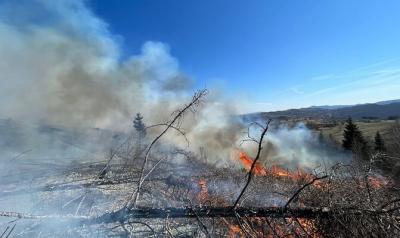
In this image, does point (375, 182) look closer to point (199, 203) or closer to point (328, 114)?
point (199, 203)

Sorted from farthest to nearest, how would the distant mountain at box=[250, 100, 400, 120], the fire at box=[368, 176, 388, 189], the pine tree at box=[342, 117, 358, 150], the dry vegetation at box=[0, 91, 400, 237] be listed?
the pine tree at box=[342, 117, 358, 150]
the distant mountain at box=[250, 100, 400, 120]
the fire at box=[368, 176, 388, 189]
the dry vegetation at box=[0, 91, 400, 237]

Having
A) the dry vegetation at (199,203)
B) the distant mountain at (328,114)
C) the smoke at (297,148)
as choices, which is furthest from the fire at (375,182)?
the smoke at (297,148)

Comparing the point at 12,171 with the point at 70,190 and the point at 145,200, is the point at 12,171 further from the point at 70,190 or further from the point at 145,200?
the point at 145,200

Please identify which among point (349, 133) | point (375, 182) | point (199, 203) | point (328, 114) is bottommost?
point (349, 133)

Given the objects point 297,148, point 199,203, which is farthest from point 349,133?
point 199,203

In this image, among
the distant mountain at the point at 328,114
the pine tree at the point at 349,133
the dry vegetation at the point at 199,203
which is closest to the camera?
the dry vegetation at the point at 199,203

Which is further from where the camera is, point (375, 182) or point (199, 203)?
point (199, 203)

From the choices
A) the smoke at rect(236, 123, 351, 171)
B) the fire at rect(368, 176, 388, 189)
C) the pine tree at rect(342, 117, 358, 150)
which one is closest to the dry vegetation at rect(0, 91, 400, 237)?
the fire at rect(368, 176, 388, 189)

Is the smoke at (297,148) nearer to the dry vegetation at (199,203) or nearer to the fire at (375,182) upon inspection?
the dry vegetation at (199,203)

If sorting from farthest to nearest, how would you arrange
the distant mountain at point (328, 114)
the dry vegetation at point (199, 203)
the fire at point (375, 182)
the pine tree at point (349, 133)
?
1. the pine tree at point (349, 133)
2. the distant mountain at point (328, 114)
3. the fire at point (375, 182)
4. the dry vegetation at point (199, 203)

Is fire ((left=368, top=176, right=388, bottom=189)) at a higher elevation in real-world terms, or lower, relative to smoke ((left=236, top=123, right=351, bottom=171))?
higher

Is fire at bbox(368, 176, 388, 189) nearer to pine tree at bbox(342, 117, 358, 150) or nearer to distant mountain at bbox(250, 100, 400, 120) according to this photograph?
distant mountain at bbox(250, 100, 400, 120)

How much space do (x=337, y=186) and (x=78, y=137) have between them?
28.2 metres

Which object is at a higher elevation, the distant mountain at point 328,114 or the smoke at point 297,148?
the distant mountain at point 328,114
